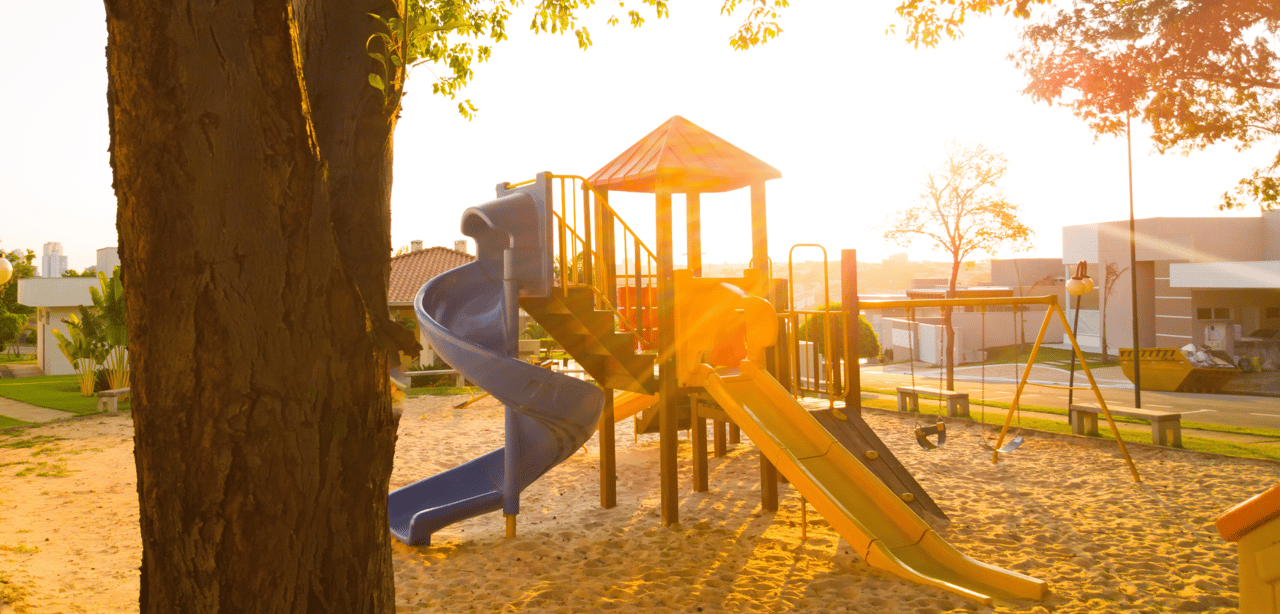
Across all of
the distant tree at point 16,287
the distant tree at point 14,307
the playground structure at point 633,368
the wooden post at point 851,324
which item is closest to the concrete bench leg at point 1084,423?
the playground structure at point 633,368

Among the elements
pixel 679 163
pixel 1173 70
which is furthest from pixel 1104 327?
pixel 679 163

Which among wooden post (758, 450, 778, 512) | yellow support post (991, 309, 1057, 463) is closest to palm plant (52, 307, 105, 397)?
wooden post (758, 450, 778, 512)

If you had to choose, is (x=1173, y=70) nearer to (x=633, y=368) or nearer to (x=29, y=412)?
(x=633, y=368)

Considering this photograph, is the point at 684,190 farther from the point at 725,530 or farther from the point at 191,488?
the point at 191,488

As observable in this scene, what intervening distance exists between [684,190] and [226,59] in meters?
6.95

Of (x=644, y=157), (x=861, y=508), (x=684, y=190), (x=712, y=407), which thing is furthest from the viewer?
(x=684, y=190)

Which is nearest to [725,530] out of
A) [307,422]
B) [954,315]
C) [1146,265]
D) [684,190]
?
[684,190]

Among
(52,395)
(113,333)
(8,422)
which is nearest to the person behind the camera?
(8,422)

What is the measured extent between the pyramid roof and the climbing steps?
149 cm

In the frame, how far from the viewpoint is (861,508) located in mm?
5742

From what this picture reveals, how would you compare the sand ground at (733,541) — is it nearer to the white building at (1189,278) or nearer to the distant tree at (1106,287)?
the white building at (1189,278)

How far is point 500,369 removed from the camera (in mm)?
6285

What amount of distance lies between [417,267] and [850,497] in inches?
1244

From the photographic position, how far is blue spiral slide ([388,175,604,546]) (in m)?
6.38
